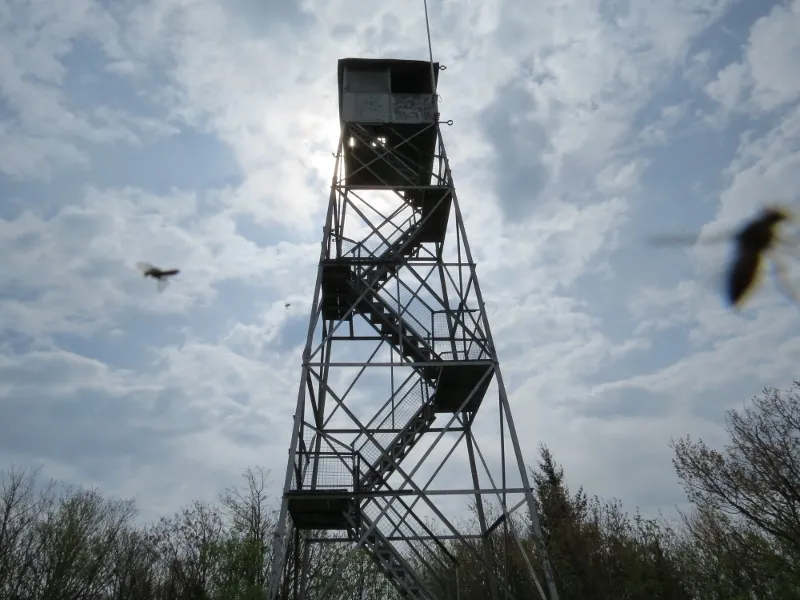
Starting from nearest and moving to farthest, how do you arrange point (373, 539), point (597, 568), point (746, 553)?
point (597, 568), point (373, 539), point (746, 553)

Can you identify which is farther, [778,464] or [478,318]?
[778,464]

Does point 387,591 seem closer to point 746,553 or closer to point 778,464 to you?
point 746,553

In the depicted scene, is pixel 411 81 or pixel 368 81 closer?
pixel 368 81

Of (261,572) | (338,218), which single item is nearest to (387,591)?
(261,572)

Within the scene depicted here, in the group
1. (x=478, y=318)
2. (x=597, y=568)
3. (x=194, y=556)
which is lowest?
(x=597, y=568)

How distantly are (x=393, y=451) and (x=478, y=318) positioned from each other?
362 centimetres

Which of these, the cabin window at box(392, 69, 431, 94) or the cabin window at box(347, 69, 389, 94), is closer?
the cabin window at box(347, 69, 389, 94)

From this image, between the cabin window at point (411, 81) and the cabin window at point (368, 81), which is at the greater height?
the cabin window at point (411, 81)

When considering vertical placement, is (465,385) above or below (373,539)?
above

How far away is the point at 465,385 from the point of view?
1534 centimetres

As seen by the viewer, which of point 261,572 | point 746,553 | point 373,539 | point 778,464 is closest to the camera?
point 373,539

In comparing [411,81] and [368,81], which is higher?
[411,81]

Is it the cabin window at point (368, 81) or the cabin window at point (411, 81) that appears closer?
the cabin window at point (368, 81)

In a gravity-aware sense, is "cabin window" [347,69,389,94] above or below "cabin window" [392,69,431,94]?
below
